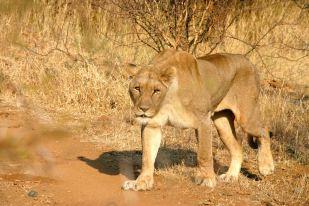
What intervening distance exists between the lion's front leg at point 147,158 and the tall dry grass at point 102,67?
1465mm

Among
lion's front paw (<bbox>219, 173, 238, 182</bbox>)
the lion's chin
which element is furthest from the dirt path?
lion's front paw (<bbox>219, 173, 238, 182</bbox>)

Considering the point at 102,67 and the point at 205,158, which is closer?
the point at 205,158

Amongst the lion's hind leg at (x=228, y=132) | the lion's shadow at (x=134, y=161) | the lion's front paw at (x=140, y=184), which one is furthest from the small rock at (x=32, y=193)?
the lion's hind leg at (x=228, y=132)

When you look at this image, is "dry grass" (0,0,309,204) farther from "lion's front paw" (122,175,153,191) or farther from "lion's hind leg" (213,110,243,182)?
"lion's front paw" (122,175,153,191)

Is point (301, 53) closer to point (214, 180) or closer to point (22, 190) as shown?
point (214, 180)

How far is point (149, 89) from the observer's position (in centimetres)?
457

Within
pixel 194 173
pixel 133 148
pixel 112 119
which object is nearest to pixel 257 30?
pixel 112 119

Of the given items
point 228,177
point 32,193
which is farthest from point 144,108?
point 228,177

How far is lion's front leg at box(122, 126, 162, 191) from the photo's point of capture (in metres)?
4.83

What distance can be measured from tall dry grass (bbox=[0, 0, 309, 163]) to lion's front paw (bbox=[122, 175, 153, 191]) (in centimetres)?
163

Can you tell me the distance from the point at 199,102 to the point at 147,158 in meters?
0.62

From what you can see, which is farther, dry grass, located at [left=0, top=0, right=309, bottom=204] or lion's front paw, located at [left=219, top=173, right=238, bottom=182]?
dry grass, located at [left=0, top=0, right=309, bottom=204]

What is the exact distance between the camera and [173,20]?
8.84 m

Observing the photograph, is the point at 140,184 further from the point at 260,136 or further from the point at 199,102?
the point at 260,136
